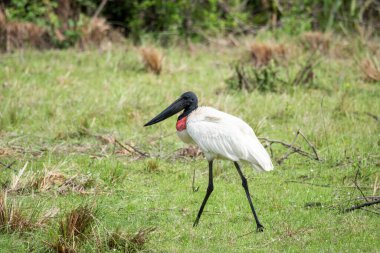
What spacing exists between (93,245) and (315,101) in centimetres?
552

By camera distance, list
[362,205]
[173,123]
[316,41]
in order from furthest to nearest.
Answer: [316,41], [173,123], [362,205]

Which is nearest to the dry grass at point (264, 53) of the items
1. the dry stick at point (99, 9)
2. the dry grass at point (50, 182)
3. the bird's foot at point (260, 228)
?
the dry stick at point (99, 9)

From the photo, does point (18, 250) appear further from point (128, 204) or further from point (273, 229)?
point (273, 229)

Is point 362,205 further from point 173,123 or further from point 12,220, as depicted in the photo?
point 173,123

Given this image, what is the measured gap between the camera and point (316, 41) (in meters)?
12.7

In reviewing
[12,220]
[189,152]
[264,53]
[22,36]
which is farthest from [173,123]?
[22,36]

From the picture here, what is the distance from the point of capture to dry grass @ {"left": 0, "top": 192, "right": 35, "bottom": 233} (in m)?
5.02

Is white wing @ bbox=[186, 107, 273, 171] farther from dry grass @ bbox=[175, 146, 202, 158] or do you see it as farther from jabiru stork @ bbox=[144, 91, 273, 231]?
dry grass @ bbox=[175, 146, 202, 158]

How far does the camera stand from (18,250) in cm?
483

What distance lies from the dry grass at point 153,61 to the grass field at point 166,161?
131mm

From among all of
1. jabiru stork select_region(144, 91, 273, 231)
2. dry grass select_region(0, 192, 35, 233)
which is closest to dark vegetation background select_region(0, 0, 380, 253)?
dry grass select_region(0, 192, 35, 233)

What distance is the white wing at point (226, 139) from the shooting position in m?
5.34

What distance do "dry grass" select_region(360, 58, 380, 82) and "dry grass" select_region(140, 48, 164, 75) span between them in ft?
10.1

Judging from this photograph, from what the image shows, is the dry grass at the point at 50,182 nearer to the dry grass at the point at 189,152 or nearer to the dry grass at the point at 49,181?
the dry grass at the point at 49,181
